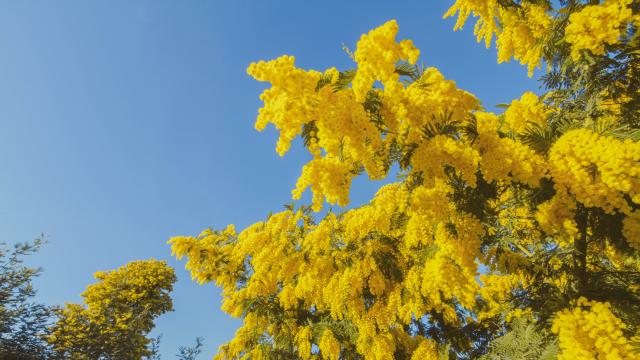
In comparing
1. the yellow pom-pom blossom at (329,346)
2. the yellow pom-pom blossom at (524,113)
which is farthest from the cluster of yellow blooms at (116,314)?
the yellow pom-pom blossom at (524,113)

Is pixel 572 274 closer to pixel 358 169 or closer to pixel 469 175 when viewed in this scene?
pixel 469 175

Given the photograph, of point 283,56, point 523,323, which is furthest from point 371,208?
point 523,323

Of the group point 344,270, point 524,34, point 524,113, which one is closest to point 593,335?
point 524,113

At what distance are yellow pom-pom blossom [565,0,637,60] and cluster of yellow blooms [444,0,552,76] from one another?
1.57 m

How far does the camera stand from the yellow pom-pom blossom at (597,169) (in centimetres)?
398

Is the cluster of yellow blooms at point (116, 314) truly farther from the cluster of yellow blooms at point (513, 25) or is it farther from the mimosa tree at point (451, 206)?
the cluster of yellow blooms at point (513, 25)

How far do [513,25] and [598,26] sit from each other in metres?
2.59

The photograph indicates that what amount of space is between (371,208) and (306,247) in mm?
2005

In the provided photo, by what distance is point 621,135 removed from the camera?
4.61 m

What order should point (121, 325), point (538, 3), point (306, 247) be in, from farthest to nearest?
point (121, 325), point (306, 247), point (538, 3)

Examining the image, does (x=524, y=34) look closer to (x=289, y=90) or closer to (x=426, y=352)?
(x=289, y=90)

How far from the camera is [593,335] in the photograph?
405 cm

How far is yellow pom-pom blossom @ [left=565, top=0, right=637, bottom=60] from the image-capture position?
205 inches

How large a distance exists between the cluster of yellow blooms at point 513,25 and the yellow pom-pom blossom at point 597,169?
11.0 feet
